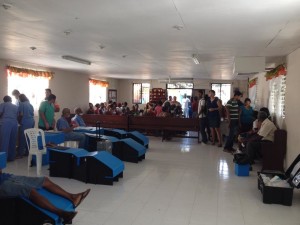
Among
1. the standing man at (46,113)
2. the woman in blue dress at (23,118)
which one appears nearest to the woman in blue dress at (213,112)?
the standing man at (46,113)

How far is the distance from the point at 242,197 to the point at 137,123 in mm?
5587

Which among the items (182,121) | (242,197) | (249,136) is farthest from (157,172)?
(182,121)

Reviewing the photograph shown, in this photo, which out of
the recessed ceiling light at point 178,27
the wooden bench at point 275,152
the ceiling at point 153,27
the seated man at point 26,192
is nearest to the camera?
the seated man at point 26,192

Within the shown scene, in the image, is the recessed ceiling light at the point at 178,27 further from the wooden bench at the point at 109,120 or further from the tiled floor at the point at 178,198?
the wooden bench at the point at 109,120

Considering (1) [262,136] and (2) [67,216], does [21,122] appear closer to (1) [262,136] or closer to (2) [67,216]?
(2) [67,216]

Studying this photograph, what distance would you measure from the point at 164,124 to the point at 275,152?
401 cm

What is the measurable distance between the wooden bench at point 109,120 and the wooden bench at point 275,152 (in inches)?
197

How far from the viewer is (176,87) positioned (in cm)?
1533

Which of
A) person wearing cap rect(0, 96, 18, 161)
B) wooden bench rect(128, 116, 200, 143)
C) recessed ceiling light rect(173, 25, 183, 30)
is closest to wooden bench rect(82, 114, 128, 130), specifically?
wooden bench rect(128, 116, 200, 143)

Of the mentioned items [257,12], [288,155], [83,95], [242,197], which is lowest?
[242,197]

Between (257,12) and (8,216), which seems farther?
(257,12)

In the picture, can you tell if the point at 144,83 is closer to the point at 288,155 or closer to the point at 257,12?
the point at 288,155

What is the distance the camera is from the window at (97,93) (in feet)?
42.9

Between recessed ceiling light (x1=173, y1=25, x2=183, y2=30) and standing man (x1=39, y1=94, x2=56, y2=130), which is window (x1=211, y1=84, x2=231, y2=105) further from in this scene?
recessed ceiling light (x1=173, y1=25, x2=183, y2=30)
